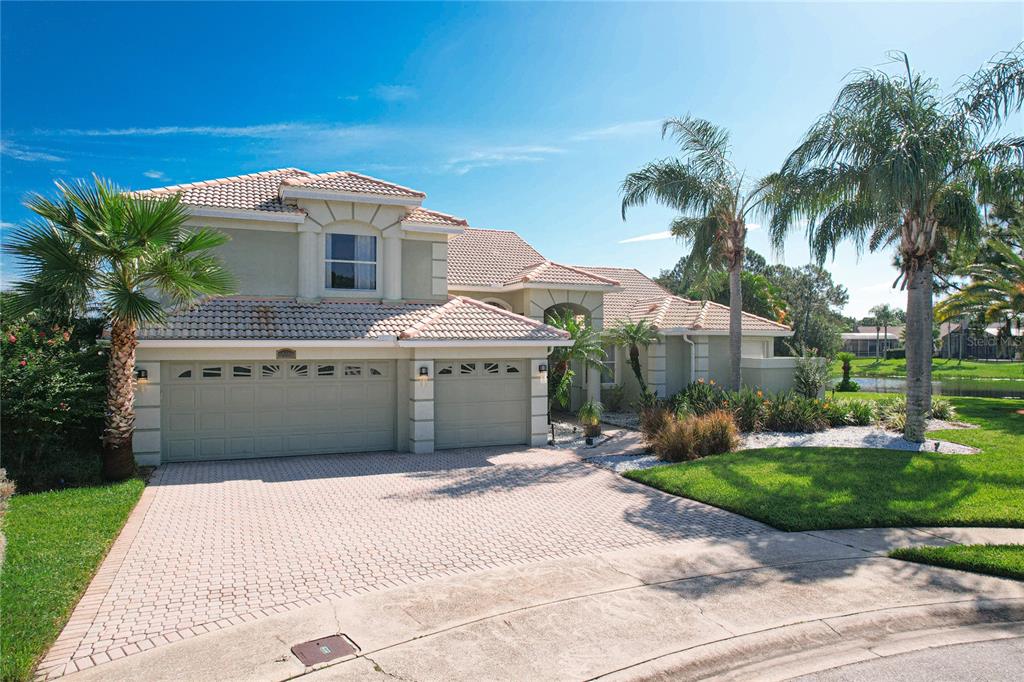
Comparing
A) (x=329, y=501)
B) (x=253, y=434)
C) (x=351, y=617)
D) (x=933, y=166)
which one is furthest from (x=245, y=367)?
(x=933, y=166)

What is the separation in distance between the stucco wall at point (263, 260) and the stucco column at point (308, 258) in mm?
138


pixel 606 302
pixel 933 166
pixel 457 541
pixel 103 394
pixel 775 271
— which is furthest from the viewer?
pixel 775 271

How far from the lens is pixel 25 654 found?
5301 mm

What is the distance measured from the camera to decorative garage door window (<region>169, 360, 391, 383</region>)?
13820 mm

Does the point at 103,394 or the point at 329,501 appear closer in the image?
the point at 329,501

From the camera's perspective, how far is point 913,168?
13.7 metres

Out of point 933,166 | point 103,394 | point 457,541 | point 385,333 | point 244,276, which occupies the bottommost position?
point 457,541

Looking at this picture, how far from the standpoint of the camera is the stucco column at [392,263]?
53.7 feet

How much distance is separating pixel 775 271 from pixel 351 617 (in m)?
59.6

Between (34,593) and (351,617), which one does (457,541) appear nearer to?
(351,617)

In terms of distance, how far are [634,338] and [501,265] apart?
18.8 ft

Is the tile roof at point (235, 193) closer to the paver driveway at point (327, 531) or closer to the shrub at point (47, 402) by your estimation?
the shrub at point (47, 402)

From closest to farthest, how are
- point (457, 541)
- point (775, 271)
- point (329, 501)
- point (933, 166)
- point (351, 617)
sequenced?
point (351, 617) < point (457, 541) < point (329, 501) < point (933, 166) < point (775, 271)

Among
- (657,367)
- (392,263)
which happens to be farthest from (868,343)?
(392,263)
